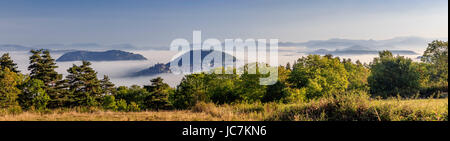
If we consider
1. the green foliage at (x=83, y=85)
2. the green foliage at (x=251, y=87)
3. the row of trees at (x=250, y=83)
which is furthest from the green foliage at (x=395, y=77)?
the green foliage at (x=83, y=85)

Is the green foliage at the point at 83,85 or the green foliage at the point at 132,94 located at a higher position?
the green foliage at the point at 83,85

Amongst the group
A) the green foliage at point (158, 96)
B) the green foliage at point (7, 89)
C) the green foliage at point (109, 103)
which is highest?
the green foliage at point (7, 89)

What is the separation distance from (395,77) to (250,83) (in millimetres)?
22586

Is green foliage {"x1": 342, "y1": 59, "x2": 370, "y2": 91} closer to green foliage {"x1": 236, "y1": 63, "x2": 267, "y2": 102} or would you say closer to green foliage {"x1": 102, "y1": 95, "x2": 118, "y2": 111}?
green foliage {"x1": 236, "y1": 63, "x2": 267, "y2": 102}

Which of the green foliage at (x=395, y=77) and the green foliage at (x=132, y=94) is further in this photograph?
the green foliage at (x=132, y=94)

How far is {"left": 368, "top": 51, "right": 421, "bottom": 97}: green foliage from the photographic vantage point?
124ft

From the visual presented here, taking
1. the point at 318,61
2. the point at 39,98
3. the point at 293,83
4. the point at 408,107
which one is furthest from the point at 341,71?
the point at 39,98

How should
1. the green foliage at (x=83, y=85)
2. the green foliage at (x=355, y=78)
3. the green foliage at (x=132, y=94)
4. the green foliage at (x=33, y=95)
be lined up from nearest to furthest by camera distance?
1. the green foliage at (x=33, y=95)
2. the green foliage at (x=355, y=78)
3. the green foliage at (x=83, y=85)
4. the green foliage at (x=132, y=94)

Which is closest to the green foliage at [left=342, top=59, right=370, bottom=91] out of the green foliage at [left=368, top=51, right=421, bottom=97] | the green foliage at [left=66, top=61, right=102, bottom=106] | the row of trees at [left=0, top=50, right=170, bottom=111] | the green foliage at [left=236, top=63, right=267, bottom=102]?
the green foliage at [left=368, top=51, right=421, bottom=97]

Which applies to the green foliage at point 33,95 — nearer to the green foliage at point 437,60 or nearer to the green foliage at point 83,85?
the green foliage at point 83,85

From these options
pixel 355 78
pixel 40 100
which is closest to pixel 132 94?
pixel 40 100

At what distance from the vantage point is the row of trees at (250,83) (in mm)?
34312

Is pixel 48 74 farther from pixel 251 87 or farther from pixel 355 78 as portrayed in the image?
pixel 355 78
